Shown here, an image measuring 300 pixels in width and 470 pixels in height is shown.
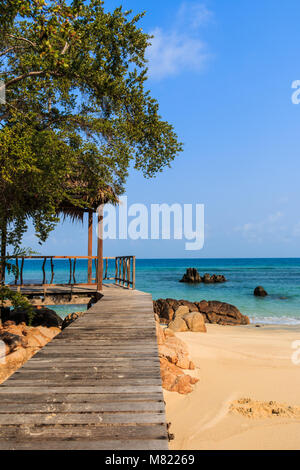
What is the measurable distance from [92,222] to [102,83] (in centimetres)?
774

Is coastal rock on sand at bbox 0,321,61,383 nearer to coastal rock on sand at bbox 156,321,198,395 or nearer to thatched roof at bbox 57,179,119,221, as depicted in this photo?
coastal rock on sand at bbox 156,321,198,395

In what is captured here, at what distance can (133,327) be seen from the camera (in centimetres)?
592

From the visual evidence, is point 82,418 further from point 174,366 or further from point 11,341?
point 11,341

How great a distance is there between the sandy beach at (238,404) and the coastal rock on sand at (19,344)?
3.12m

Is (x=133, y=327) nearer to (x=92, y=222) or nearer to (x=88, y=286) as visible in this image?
(x=88, y=286)

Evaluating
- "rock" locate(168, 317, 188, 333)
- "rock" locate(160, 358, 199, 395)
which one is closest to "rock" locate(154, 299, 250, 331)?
"rock" locate(168, 317, 188, 333)

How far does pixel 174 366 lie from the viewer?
24.2ft

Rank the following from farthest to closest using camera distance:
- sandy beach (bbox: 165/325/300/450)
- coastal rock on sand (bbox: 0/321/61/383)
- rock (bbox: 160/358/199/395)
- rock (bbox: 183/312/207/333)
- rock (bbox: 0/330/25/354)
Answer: rock (bbox: 183/312/207/333)
rock (bbox: 0/330/25/354)
rock (bbox: 160/358/199/395)
coastal rock on sand (bbox: 0/321/61/383)
sandy beach (bbox: 165/325/300/450)

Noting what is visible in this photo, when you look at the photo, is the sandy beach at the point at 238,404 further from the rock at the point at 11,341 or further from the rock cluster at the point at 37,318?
the rock cluster at the point at 37,318

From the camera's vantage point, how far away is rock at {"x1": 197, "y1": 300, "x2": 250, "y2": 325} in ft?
59.2

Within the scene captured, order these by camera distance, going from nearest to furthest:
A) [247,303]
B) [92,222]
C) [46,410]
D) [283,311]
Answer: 1. [46,410]
2. [92,222]
3. [283,311]
4. [247,303]

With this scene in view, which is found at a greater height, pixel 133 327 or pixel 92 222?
pixel 92 222

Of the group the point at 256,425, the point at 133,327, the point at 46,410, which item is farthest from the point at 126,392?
the point at 256,425

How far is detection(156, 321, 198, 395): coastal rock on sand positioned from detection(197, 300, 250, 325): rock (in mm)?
9906
